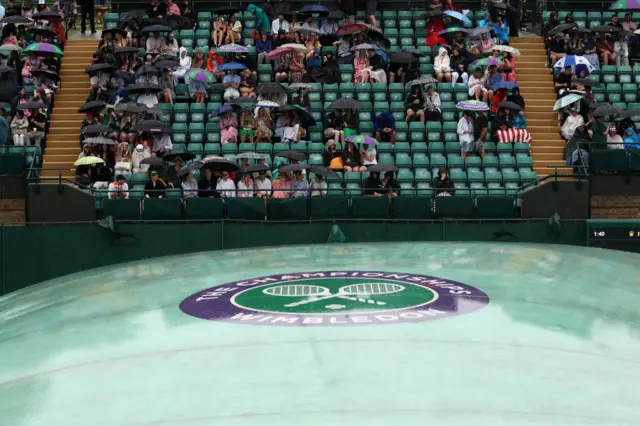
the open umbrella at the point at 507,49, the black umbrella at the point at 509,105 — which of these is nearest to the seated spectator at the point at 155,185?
the black umbrella at the point at 509,105

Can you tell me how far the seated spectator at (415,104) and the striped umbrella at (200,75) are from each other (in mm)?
5002

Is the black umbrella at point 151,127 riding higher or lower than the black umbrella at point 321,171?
higher

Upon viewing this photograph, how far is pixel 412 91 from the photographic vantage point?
84.5 ft

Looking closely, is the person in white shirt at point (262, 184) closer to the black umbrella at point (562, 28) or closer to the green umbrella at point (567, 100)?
the green umbrella at point (567, 100)

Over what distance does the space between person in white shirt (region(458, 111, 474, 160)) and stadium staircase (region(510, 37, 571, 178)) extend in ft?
6.01

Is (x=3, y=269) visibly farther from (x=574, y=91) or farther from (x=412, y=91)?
(x=574, y=91)

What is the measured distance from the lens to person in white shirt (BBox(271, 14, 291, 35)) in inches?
1117

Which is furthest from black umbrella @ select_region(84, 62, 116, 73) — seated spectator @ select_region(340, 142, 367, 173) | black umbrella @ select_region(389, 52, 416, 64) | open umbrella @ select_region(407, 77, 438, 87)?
open umbrella @ select_region(407, 77, 438, 87)

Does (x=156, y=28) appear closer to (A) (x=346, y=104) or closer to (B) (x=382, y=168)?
(A) (x=346, y=104)

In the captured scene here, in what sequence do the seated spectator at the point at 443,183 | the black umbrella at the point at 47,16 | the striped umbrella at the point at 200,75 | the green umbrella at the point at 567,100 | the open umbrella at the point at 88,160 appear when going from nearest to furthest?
the seated spectator at the point at 443,183 < the open umbrella at the point at 88,160 < the green umbrella at the point at 567,100 < the striped umbrella at the point at 200,75 < the black umbrella at the point at 47,16

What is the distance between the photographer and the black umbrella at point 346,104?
24289mm

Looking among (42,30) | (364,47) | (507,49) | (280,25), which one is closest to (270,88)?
(364,47)

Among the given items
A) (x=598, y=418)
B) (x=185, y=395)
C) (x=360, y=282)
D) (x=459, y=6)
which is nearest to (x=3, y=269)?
(x=360, y=282)

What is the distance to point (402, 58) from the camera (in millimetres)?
26828
